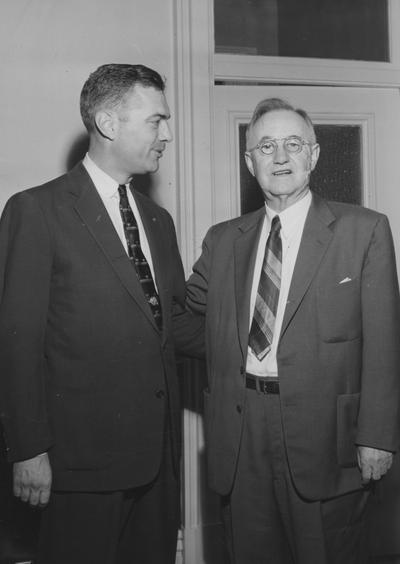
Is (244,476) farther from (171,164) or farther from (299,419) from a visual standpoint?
(171,164)

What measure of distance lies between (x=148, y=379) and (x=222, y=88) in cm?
137

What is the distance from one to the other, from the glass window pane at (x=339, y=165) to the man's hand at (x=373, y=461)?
4.28 feet

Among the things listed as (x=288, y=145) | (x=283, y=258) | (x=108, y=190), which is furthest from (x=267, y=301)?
(x=108, y=190)

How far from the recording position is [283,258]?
180 centimetres

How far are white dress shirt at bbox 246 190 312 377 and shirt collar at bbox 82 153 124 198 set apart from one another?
502mm

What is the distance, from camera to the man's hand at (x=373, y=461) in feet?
5.54

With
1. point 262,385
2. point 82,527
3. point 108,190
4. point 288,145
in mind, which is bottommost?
point 82,527

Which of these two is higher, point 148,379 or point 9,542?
point 148,379

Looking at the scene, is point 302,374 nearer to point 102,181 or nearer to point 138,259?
point 138,259

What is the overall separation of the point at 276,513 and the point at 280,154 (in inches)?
42.8

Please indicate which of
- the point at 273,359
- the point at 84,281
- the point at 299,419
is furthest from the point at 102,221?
the point at 299,419

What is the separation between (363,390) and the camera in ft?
5.57

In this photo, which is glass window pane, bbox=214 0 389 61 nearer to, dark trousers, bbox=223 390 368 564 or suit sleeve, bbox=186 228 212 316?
suit sleeve, bbox=186 228 212 316

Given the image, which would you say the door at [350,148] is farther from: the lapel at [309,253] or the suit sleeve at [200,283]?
the lapel at [309,253]
